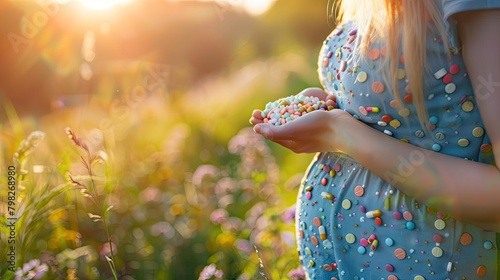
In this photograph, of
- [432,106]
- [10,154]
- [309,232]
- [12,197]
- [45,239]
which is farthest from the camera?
[45,239]

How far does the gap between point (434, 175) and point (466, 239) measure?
15 centimetres

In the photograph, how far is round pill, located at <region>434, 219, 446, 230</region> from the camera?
124 centimetres

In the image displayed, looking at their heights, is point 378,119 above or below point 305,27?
above

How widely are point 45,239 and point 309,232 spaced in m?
1.23

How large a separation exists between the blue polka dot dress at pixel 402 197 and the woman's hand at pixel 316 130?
0.04m

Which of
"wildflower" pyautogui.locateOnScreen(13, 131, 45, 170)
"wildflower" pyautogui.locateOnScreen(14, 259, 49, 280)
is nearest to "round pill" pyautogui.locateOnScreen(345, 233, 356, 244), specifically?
"wildflower" pyautogui.locateOnScreen(13, 131, 45, 170)

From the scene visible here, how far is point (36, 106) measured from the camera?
352 centimetres

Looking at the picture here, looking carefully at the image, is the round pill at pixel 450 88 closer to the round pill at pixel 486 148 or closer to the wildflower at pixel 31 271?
the round pill at pixel 486 148

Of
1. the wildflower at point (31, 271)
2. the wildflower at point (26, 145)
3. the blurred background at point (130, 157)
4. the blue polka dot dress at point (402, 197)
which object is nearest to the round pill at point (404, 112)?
the blue polka dot dress at point (402, 197)

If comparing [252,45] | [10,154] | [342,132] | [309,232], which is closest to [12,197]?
[10,154]

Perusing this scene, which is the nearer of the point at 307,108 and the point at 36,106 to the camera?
the point at 307,108

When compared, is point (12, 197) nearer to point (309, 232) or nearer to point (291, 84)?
point (309, 232)

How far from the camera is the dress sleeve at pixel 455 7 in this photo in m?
1.08

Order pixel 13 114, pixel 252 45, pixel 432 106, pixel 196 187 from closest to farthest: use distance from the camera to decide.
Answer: pixel 432 106 → pixel 13 114 → pixel 196 187 → pixel 252 45
